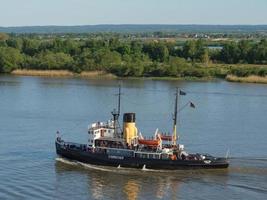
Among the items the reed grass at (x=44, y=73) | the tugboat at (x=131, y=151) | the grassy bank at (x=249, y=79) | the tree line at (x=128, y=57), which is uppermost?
the tugboat at (x=131, y=151)

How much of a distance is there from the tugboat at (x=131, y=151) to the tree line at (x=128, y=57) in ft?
109

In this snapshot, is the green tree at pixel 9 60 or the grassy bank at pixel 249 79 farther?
the green tree at pixel 9 60

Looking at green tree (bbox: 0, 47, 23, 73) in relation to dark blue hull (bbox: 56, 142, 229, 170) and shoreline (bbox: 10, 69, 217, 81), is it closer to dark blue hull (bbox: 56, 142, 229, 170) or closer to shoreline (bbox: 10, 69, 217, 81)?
shoreline (bbox: 10, 69, 217, 81)

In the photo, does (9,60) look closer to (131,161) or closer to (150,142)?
(150,142)

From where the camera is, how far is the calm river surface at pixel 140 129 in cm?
2412

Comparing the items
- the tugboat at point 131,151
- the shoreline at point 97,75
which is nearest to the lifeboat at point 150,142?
the tugboat at point 131,151

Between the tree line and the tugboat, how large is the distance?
1311 inches

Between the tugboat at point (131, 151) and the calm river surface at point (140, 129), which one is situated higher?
the tugboat at point (131, 151)

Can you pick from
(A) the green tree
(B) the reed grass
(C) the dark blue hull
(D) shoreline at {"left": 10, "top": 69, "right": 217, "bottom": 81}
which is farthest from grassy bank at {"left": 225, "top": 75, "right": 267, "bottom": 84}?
(C) the dark blue hull

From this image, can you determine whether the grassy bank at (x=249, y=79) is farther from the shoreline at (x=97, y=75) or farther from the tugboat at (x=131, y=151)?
the tugboat at (x=131, y=151)

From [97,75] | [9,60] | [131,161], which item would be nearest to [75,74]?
[97,75]

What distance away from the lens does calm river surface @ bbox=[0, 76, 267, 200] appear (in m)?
24.1

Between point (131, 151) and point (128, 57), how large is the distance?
1646 inches

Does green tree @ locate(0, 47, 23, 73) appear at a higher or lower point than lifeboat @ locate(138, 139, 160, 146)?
lower
